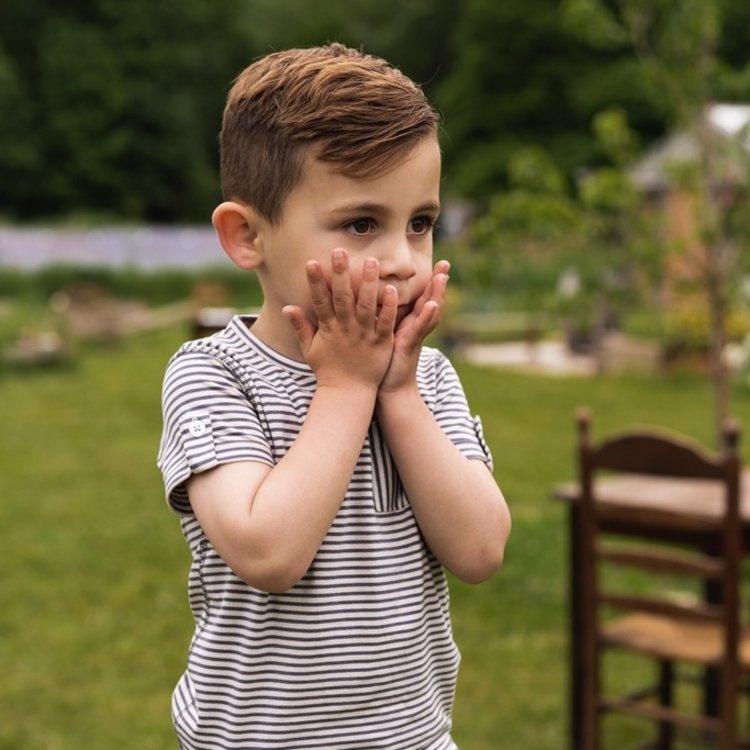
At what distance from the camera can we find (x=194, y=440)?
5.24 feet

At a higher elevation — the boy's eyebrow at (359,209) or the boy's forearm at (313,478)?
the boy's eyebrow at (359,209)

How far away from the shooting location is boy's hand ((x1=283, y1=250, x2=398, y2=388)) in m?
1.54

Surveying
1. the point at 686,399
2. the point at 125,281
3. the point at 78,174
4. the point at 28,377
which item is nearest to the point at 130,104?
the point at 78,174

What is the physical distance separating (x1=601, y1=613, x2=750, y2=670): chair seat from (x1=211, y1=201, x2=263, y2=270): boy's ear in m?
3.03

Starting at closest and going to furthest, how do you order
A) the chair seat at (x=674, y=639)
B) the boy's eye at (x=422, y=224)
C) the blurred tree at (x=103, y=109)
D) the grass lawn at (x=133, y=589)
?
the boy's eye at (x=422, y=224), the chair seat at (x=674, y=639), the grass lawn at (x=133, y=589), the blurred tree at (x=103, y=109)

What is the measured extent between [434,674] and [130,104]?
43.7 m

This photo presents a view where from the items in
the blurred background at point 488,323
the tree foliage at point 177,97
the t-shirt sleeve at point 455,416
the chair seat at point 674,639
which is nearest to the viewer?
the t-shirt sleeve at point 455,416

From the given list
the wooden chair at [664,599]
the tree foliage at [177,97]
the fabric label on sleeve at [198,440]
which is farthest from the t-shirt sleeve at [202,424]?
the tree foliage at [177,97]

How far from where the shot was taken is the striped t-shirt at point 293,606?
1603 millimetres

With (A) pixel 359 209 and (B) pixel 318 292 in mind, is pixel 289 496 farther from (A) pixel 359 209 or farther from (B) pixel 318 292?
(A) pixel 359 209

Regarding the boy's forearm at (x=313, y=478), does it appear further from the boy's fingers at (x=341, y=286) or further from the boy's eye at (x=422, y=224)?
the boy's eye at (x=422, y=224)

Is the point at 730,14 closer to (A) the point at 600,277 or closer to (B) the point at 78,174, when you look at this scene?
(B) the point at 78,174

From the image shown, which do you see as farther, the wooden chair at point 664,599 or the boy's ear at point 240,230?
the wooden chair at point 664,599

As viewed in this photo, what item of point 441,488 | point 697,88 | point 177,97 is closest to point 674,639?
point 697,88
